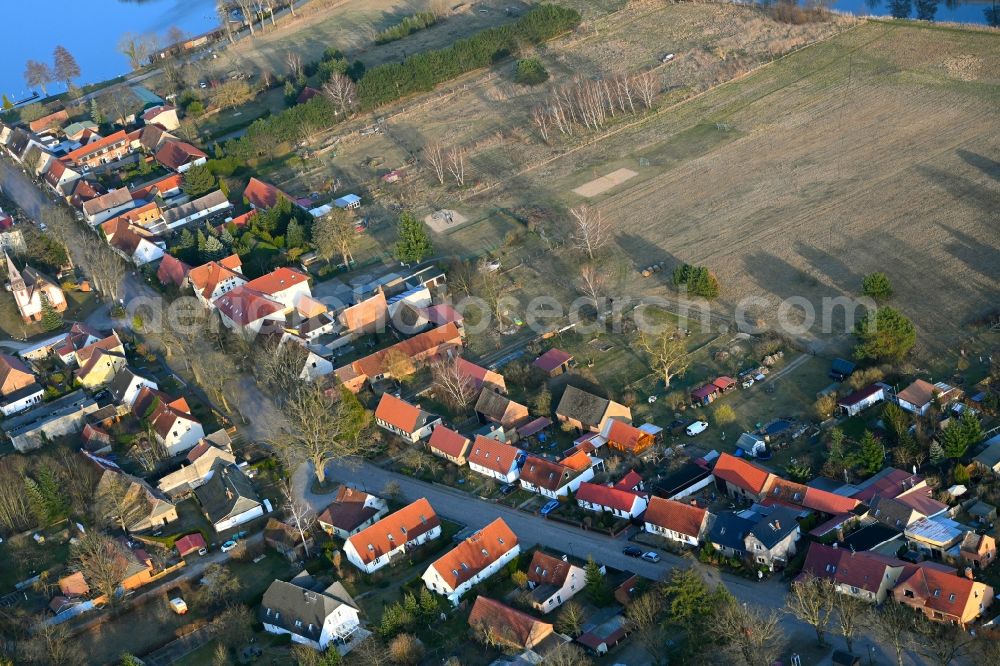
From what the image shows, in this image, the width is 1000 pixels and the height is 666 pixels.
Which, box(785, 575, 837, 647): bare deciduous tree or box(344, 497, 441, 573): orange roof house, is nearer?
box(785, 575, 837, 647): bare deciduous tree

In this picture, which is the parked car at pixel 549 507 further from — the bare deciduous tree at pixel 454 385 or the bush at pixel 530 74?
the bush at pixel 530 74

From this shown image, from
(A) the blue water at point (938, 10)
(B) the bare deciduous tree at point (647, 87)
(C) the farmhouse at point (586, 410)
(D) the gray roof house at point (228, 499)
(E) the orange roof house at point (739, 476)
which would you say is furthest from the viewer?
(A) the blue water at point (938, 10)

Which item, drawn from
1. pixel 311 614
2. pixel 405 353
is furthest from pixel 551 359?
pixel 311 614

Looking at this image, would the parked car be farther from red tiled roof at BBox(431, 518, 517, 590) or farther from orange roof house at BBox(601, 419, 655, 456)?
orange roof house at BBox(601, 419, 655, 456)

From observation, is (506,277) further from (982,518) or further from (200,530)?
(982,518)

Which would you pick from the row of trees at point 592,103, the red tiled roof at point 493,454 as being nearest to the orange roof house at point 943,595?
the red tiled roof at point 493,454

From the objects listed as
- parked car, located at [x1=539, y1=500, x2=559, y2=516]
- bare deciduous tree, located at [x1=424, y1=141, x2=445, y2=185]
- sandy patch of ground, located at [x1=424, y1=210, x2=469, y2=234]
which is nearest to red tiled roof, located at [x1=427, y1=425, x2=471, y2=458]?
parked car, located at [x1=539, y1=500, x2=559, y2=516]
